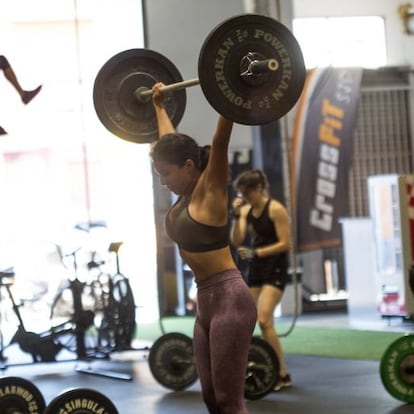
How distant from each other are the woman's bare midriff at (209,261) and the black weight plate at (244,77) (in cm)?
43

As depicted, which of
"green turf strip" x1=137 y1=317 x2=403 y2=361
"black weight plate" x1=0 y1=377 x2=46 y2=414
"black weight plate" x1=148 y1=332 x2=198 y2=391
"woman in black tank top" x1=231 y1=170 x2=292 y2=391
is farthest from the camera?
"green turf strip" x1=137 y1=317 x2=403 y2=361

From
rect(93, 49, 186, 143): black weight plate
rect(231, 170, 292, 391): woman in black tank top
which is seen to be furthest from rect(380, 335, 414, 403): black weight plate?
rect(93, 49, 186, 143): black weight plate

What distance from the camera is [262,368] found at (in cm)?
502

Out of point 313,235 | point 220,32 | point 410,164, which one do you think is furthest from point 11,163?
point 220,32

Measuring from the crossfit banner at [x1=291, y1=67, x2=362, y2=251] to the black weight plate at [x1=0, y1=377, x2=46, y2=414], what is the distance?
5.87 m

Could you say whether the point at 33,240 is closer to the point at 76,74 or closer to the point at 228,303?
the point at 76,74

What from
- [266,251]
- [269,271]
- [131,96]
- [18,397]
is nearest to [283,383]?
[269,271]

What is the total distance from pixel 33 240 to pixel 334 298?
3.53m

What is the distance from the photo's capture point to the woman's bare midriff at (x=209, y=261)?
9.70ft

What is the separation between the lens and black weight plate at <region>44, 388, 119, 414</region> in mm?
3584

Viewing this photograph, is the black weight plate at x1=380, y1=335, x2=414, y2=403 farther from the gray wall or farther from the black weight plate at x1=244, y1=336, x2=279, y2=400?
the gray wall

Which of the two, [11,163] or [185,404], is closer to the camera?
[185,404]

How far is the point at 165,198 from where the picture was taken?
1005cm

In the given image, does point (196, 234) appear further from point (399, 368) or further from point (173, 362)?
point (173, 362)
